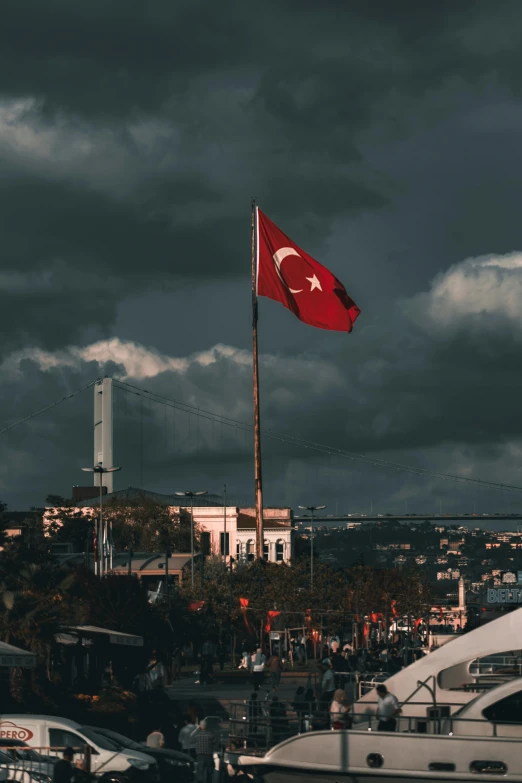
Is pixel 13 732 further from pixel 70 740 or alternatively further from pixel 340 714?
pixel 340 714

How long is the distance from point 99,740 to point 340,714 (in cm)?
796

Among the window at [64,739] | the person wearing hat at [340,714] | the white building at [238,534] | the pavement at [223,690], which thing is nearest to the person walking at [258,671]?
the pavement at [223,690]

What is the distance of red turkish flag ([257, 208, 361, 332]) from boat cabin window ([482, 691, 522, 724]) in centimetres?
3355

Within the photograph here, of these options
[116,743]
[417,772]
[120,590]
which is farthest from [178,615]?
[417,772]

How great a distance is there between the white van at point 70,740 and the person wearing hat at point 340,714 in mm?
4925

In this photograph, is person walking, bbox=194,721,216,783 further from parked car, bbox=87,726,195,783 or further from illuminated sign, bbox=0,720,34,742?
illuminated sign, bbox=0,720,34,742

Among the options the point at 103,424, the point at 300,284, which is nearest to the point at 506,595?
the point at 300,284

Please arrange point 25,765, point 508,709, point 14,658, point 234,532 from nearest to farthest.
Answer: point 508,709 → point 25,765 → point 14,658 → point 234,532

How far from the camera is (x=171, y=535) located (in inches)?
5527

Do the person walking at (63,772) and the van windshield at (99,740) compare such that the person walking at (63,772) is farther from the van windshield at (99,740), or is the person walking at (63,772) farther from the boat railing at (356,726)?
the van windshield at (99,740)

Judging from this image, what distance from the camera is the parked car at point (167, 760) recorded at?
85.5ft

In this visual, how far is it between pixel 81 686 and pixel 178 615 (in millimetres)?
11429

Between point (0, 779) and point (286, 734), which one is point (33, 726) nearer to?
point (0, 779)

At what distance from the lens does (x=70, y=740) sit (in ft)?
87.7
